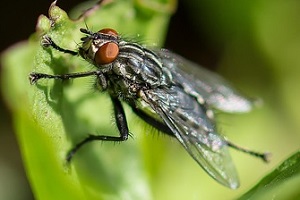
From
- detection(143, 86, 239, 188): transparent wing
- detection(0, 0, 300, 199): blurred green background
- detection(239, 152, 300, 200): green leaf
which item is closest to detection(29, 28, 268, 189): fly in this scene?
detection(143, 86, 239, 188): transparent wing

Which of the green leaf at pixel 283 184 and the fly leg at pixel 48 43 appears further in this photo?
the fly leg at pixel 48 43

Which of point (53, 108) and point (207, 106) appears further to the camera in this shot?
point (207, 106)

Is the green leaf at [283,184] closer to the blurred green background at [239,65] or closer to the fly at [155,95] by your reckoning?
the fly at [155,95]

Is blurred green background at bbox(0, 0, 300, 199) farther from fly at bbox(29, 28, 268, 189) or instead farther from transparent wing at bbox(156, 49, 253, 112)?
fly at bbox(29, 28, 268, 189)

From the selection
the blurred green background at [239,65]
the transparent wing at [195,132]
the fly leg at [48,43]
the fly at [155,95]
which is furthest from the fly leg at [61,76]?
the blurred green background at [239,65]

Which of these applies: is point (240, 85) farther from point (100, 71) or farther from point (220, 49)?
point (100, 71)

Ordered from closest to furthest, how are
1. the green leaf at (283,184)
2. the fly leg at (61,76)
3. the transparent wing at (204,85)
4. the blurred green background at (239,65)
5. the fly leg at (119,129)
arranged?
the green leaf at (283,184) → the fly leg at (61,76) → the fly leg at (119,129) → the transparent wing at (204,85) → the blurred green background at (239,65)

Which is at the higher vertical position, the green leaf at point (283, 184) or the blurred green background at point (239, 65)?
the green leaf at point (283, 184)

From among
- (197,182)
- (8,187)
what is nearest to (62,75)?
(197,182)

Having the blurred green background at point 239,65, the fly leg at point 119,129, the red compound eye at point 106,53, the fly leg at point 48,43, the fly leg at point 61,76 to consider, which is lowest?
the blurred green background at point 239,65
